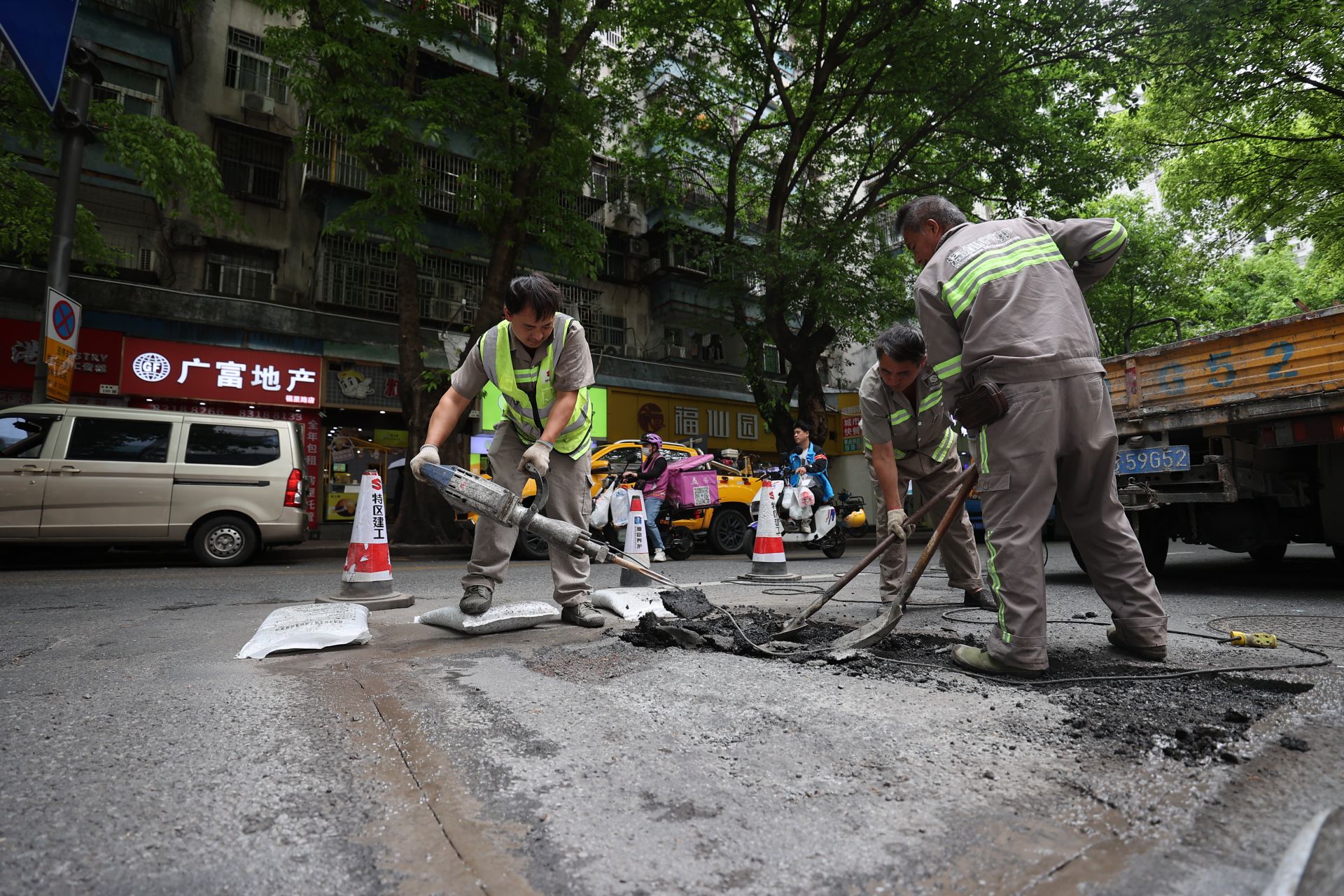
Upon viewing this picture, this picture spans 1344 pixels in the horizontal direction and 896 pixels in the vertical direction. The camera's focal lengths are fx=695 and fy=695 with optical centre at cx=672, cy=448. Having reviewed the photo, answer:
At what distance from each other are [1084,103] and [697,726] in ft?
43.4

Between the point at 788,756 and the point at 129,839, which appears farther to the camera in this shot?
the point at 788,756

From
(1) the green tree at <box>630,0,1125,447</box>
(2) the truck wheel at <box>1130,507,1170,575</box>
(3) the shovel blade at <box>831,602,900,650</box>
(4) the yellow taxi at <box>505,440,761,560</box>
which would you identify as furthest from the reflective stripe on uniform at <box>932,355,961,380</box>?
(1) the green tree at <box>630,0,1125,447</box>

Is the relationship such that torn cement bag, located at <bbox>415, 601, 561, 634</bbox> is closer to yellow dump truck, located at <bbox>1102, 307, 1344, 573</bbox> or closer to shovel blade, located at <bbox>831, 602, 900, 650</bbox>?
shovel blade, located at <bbox>831, 602, 900, 650</bbox>

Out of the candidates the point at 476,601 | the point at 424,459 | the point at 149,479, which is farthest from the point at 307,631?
the point at 149,479

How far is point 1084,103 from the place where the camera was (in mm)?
11305

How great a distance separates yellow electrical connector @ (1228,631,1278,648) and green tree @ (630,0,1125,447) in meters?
9.10

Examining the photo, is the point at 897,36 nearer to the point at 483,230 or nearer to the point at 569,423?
the point at 483,230

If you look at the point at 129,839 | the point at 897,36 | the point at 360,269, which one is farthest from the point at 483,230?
the point at 129,839

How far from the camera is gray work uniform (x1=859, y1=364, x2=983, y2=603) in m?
3.84

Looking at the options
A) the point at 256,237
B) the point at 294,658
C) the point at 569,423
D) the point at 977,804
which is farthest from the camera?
the point at 256,237

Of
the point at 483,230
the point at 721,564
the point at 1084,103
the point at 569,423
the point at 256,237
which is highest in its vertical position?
the point at 1084,103

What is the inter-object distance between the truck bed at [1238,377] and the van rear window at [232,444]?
8.74 metres

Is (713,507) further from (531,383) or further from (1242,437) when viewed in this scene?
(531,383)

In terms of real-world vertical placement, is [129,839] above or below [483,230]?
below
